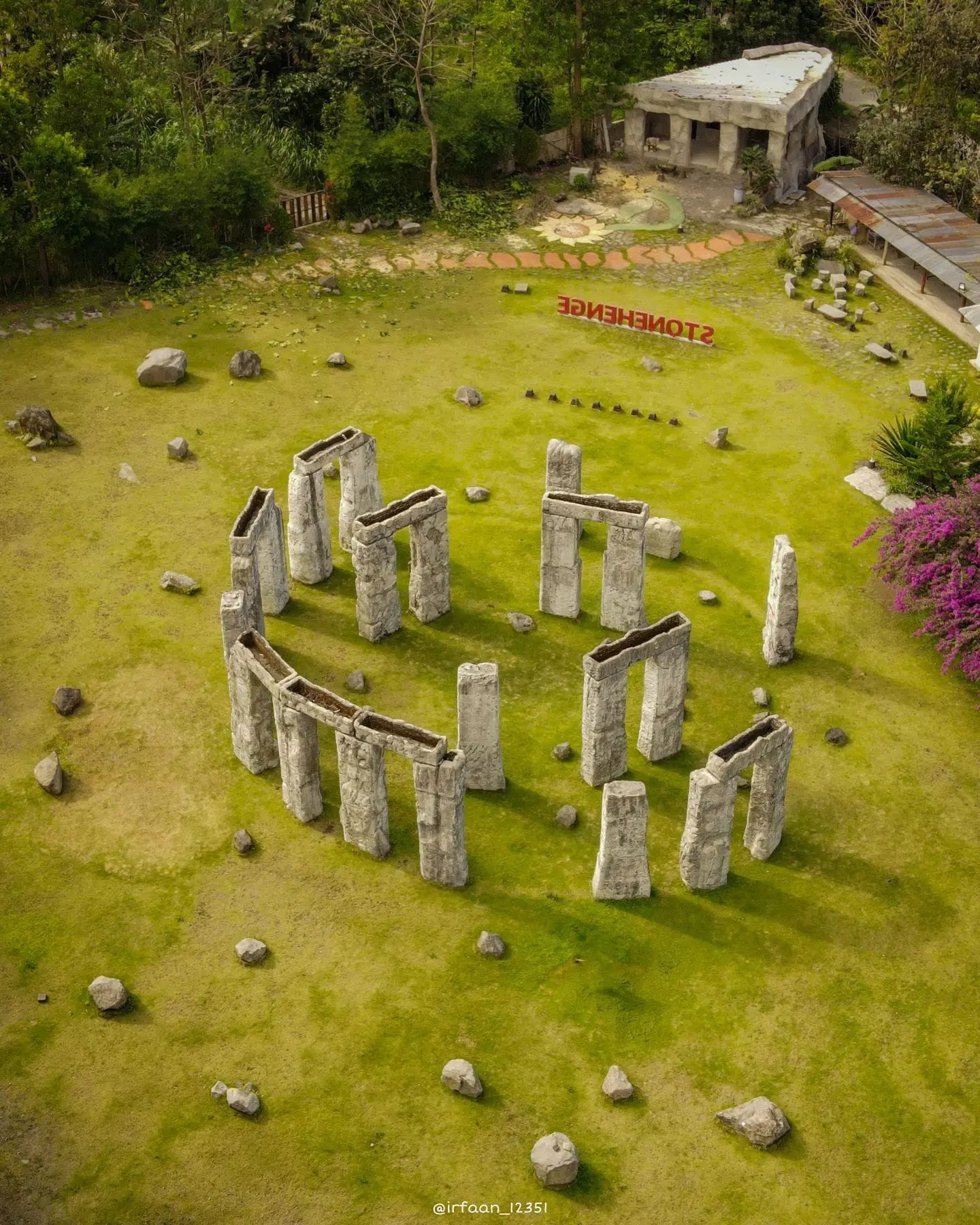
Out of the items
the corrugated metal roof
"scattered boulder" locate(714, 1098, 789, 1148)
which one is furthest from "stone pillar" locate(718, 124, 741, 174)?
"scattered boulder" locate(714, 1098, 789, 1148)

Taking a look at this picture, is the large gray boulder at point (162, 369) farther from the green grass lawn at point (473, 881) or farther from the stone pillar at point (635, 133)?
the stone pillar at point (635, 133)

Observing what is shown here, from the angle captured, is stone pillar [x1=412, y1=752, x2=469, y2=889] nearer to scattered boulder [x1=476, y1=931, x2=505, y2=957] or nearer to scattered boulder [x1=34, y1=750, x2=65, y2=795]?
scattered boulder [x1=476, y1=931, x2=505, y2=957]

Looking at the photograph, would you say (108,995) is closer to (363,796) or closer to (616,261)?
(363,796)

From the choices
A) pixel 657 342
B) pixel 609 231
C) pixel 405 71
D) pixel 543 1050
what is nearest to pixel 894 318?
pixel 657 342

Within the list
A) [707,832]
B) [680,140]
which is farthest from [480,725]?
[680,140]

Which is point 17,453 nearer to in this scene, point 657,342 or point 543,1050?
point 657,342

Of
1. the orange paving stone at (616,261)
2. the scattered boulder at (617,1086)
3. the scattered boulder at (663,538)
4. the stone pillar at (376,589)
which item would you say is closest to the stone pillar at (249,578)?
the stone pillar at (376,589)
